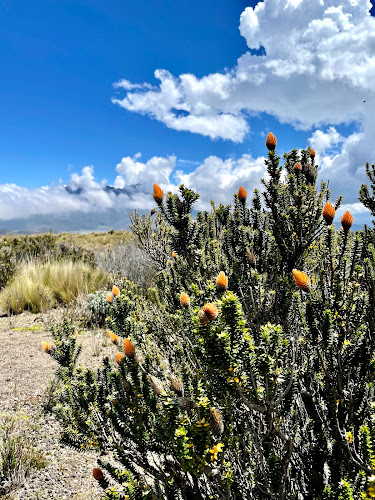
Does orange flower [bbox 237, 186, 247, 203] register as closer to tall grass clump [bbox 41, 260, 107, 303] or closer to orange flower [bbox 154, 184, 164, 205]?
orange flower [bbox 154, 184, 164, 205]

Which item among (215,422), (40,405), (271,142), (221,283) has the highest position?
(271,142)

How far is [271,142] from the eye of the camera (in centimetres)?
277

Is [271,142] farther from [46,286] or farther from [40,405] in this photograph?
[46,286]

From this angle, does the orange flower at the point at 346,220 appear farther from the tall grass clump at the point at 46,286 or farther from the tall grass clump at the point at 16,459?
the tall grass clump at the point at 46,286

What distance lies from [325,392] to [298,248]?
1.15 metres

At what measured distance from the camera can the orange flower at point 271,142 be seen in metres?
2.72

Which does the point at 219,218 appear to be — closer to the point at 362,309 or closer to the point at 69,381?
the point at 362,309

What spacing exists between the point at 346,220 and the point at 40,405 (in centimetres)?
431

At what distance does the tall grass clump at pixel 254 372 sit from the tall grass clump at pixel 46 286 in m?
6.16

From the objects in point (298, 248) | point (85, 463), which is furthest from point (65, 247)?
point (298, 248)

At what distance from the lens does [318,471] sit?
183cm

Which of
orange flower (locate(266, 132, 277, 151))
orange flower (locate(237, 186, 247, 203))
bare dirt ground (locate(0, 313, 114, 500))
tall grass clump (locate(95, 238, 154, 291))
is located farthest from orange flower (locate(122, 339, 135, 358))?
tall grass clump (locate(95, 238, 154, 291))

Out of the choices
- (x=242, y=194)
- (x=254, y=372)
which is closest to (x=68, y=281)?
(x=242, y=194)

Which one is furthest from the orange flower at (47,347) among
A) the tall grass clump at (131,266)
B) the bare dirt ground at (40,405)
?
the tall grass clump at (131,266)
